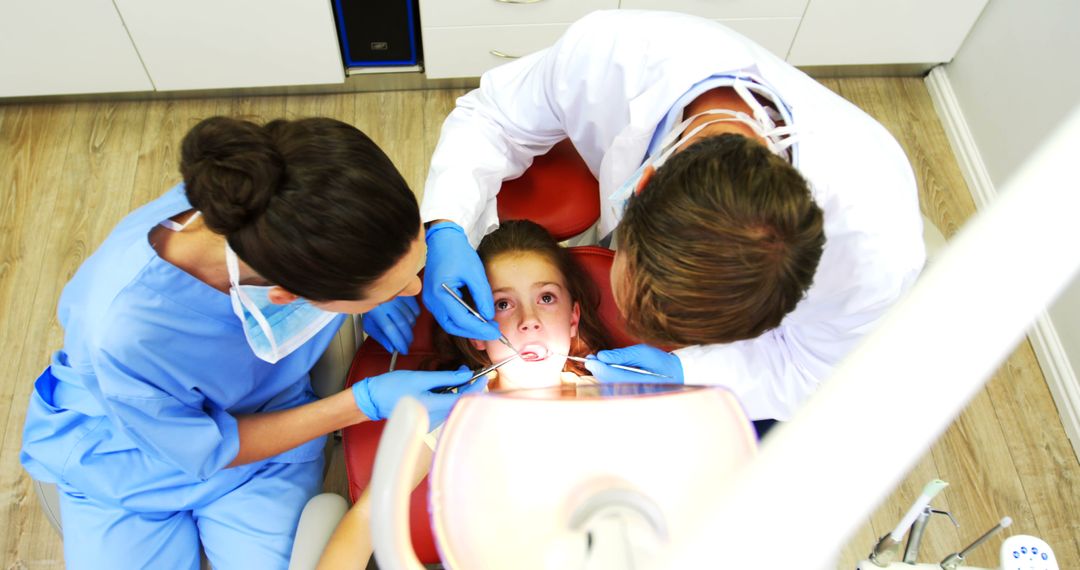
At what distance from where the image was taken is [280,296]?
3.63ft

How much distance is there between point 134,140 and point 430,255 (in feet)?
5.09

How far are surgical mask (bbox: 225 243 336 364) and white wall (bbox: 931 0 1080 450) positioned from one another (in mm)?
2058

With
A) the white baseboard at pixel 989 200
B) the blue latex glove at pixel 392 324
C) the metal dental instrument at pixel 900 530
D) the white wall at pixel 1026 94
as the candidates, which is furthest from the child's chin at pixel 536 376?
the white wall at pixel 1026 94

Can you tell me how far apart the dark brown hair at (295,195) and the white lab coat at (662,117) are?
50 centimetres

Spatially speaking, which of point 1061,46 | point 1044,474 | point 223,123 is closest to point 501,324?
point 223,123

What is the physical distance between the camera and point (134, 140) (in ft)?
8.09

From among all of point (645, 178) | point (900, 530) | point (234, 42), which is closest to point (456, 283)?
point (645, 178)

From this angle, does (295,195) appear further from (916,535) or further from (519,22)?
(519,22)

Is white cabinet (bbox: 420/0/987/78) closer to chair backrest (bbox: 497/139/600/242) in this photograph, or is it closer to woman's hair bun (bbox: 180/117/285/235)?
chair backrest (bbox: 497/139/600/242)

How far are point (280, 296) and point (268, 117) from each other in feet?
5.32

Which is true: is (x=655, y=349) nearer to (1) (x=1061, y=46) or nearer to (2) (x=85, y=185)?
(1) (x=1061, y=46)

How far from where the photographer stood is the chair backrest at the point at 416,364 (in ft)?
4.22

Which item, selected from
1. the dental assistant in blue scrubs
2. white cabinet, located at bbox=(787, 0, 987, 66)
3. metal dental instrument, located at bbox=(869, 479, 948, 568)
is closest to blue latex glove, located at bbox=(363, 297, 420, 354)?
the dental assistant in blue scrubs

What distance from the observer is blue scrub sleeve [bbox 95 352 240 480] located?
1.14 m
